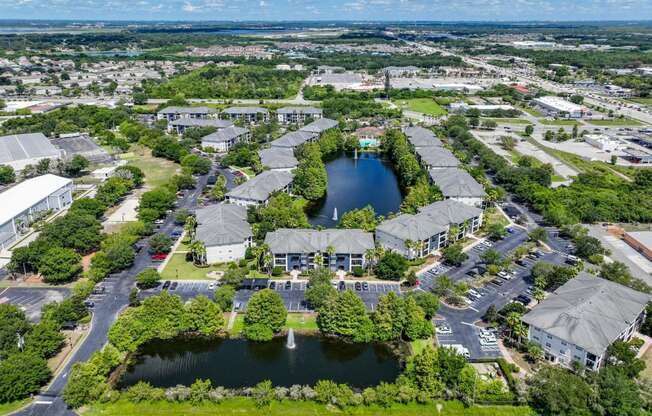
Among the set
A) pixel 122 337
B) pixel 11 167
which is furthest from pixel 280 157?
pixel 122 337

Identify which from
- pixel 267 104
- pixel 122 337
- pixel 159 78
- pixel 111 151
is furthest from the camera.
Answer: pixel 159 78

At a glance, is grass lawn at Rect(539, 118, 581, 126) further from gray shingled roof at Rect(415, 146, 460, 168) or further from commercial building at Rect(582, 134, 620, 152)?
gray shingled roof at Rect(415, 146, 460, 168)

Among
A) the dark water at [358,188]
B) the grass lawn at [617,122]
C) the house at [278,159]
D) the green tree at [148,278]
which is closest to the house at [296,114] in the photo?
the dark water at [358,188]

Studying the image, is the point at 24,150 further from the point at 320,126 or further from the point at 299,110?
the point at 299,110

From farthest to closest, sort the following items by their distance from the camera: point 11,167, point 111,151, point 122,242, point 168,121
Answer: point 168,121 < point 111,151 < point 11,167 < point 122,242

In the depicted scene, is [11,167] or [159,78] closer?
[11,167]

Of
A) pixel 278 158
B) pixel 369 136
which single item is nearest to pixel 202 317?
pixel 278 158

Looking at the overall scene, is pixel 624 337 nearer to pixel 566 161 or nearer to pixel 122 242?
pixel 122 242
